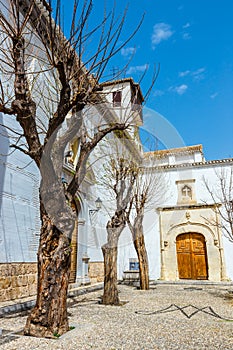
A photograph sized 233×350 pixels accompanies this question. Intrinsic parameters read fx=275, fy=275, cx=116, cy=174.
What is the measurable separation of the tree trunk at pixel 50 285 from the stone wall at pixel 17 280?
2.43 meters

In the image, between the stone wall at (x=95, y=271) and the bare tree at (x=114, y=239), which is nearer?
the bare tree at (x=114, y=239)

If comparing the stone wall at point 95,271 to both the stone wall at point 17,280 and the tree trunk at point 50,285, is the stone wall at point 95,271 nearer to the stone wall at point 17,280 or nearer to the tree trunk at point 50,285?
the stone wall at point 17,280

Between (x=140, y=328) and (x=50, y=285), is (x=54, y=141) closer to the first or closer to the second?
(x=50, y=285)

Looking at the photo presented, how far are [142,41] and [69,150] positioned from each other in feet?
16.5

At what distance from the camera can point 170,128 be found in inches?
266

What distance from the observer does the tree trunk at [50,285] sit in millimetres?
3221

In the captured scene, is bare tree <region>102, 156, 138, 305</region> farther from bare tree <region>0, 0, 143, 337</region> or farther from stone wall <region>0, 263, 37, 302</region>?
bare tree <region>0, 0, 143, 337</region>

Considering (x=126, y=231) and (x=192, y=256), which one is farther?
(x=126, y=231)

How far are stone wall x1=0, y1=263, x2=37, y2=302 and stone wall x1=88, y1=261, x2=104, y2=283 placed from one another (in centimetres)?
351

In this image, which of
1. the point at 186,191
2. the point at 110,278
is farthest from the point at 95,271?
the point at 186,191

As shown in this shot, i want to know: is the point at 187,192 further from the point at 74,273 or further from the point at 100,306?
the point at 100,306

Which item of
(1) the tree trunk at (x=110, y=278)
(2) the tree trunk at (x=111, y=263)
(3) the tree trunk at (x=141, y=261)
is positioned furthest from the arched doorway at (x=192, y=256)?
(1) the tree trunk at (x=110, y=278)

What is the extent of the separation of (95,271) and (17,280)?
4.52m

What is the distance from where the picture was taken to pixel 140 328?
3.66 meters
